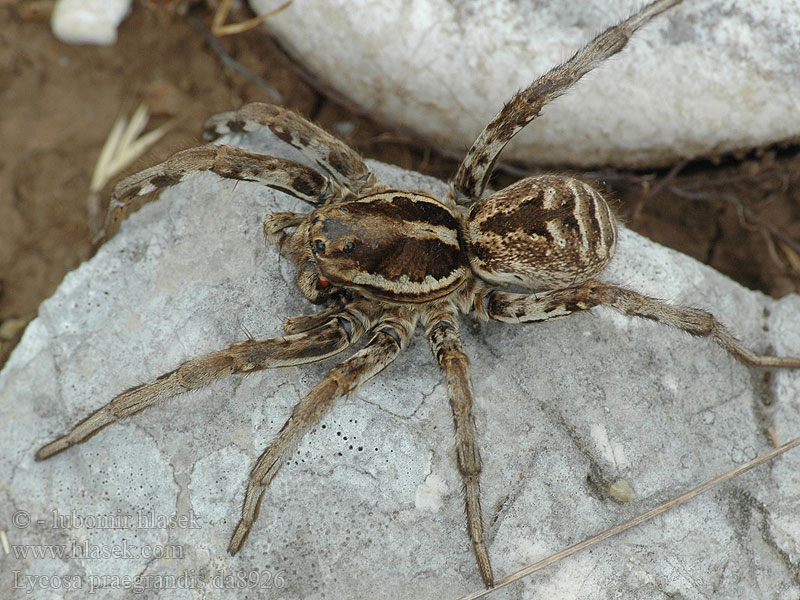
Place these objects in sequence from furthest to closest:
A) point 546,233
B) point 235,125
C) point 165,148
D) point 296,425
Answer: point 165,148 < point 235,125 < point 546,233 < point 296,425

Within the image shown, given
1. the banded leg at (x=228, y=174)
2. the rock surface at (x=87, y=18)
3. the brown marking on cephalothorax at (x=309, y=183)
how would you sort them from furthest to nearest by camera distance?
the rock surface at (x=87, y=18)
the brown marking on cephalothorax at (x=309, y=183)
the banded leg at (x=228, y=174)

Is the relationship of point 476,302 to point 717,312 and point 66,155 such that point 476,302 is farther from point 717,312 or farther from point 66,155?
point 66,155

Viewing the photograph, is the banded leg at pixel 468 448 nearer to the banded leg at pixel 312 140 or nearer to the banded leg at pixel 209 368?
the banded leg at pixel 209 368

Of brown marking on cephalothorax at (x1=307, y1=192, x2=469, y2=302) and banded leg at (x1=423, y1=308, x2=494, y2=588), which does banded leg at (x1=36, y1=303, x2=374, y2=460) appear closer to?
brown marking on cephalothorax at (x1=307, y1=192, x2=469, y2=302)

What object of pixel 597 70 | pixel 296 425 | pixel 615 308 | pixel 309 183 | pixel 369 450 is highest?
pixel 597 70

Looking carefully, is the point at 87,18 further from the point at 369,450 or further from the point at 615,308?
the point at 615,308

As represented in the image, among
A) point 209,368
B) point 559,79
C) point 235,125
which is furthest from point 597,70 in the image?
point 209,368

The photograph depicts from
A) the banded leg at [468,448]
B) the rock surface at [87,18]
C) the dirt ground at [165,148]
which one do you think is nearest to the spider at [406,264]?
the banded leg at [468,448]
